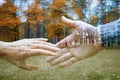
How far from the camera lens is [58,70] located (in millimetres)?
2666

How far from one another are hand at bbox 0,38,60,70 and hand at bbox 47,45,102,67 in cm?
4

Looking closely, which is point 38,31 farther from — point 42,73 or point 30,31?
point 42,73

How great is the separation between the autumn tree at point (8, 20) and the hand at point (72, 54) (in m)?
0.32

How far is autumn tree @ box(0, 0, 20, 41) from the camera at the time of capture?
8.61ft

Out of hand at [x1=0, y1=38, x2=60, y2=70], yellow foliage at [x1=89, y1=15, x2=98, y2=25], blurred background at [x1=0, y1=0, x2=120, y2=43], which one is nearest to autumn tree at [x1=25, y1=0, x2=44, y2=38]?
blurred background at [x1=0, y1=0, x2=120, y2=43]

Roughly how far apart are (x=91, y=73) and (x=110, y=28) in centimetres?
45

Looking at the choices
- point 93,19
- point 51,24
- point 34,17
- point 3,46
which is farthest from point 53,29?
point 3,46

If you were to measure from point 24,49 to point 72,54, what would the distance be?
0.88ft

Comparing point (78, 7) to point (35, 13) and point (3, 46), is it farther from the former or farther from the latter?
point (3, 46)

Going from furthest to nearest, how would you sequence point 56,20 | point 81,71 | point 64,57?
1. point 81,71
2. point 56,20
3. point 64,57

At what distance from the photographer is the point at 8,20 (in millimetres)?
2641

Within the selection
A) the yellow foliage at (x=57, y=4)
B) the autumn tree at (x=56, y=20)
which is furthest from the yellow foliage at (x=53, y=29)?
the yellow foliage at (x=57, y=4)

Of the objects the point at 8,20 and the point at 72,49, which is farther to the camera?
the point at 8,20

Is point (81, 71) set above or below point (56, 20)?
below
